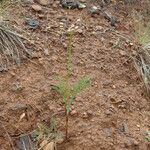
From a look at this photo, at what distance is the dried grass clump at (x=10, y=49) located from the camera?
2900mm

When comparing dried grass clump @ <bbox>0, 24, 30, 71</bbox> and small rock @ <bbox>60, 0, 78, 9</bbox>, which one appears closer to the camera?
dried grass clump @ <bbox>0, 24, 30, 71</bbox>

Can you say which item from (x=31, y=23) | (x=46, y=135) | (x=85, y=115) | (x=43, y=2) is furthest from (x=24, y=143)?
(x=43, y=2)

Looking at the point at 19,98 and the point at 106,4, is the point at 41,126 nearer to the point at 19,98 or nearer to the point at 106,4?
the point at 19,98

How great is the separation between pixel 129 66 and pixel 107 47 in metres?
0.21

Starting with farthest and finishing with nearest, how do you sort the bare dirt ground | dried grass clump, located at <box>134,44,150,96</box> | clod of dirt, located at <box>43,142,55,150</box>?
dried grass clump, located at <box>134,44,150,96</box>
the bare dirt ground
clod of dirt, located at <box>43,142,55,150</box>

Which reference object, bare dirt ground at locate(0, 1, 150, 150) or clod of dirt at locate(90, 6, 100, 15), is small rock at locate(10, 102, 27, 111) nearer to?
bare dirt ground at locate(0, 1, 150, 150)

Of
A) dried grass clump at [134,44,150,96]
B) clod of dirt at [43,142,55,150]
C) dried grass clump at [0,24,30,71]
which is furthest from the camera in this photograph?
dried grass clump at [134,44,150,96]

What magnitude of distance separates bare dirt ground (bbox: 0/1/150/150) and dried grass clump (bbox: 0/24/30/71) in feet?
0.20

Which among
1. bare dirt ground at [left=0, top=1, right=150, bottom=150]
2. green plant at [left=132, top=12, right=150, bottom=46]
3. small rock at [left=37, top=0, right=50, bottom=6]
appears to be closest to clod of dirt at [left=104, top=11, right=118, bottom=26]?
bare dirt ground at [left=0, top=1, right=150, bottom=150]

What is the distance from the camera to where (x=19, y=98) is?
8.99 ft

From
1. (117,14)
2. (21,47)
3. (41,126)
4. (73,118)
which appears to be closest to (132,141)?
(73,118)

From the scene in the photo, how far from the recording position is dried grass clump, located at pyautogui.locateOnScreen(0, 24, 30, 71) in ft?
9.52

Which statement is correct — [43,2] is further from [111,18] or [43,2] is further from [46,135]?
[46,135]

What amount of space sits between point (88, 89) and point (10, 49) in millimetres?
572
